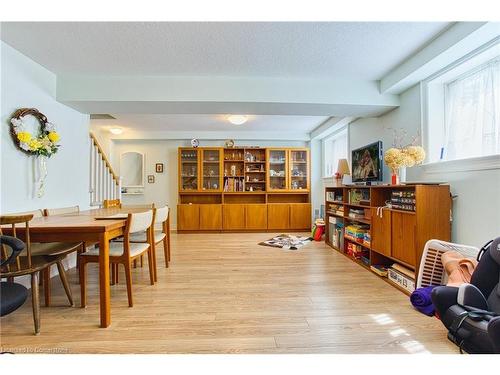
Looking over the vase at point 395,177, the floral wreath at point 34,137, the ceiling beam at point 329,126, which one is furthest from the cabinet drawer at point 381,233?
the floral wreath at point 34,137

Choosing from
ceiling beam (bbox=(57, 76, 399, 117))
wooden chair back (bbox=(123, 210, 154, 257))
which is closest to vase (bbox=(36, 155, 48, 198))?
ceiling beam (bbox=(57, 76, 399, 117))

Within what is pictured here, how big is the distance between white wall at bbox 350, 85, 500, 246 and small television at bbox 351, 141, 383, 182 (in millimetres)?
366

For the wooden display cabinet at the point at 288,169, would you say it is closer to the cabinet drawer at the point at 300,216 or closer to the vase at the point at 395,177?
the cabinet drawer at the point at 300,216

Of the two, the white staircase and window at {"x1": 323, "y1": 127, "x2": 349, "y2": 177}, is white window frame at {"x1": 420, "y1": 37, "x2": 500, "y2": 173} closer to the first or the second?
window at {"x1": 323, "y1": 127, "x2": 349, "y2": 177}

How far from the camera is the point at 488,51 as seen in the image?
6.67 ft

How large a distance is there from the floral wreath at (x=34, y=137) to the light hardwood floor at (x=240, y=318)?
1.43 m

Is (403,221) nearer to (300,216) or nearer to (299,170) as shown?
(300,216)

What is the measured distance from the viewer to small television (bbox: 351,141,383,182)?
3189mm

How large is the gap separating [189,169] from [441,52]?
4.87m

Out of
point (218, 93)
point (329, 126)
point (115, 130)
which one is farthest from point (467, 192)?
point (115, 130)

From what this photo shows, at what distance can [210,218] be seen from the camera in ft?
18.4

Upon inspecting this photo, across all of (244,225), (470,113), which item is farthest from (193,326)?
(244,225)

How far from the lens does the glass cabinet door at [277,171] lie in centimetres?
592

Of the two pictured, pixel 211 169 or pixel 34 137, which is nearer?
pixel 34 137
